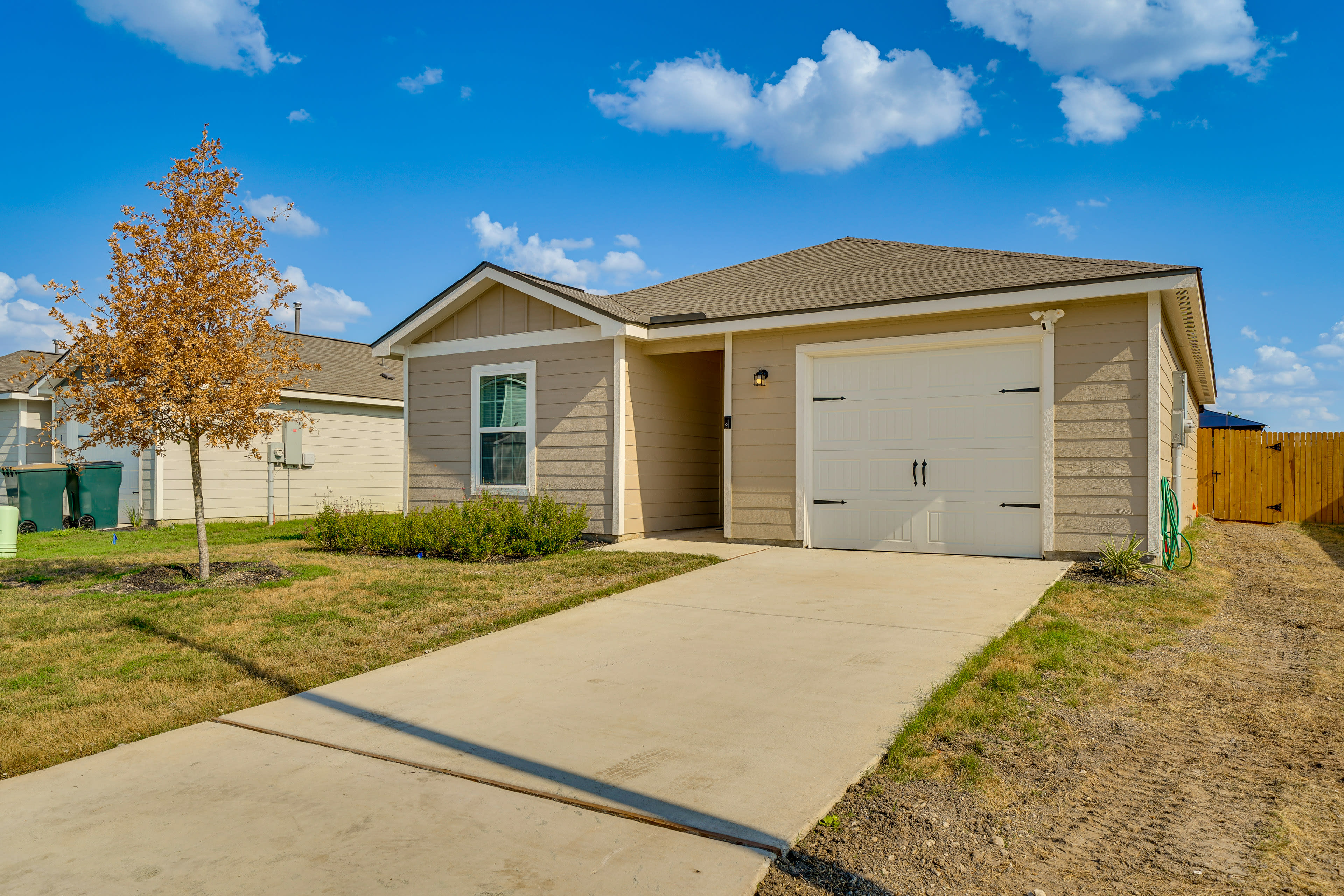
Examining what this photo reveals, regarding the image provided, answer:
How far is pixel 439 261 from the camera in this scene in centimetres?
1672

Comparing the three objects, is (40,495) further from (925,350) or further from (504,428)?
(925,350)

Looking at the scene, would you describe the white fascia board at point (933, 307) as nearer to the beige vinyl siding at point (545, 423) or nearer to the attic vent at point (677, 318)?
the attic vent at point (677, 318)

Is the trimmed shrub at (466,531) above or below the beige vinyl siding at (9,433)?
below

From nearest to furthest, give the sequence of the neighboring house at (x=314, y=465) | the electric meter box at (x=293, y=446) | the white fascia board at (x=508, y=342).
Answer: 1. the white fascia board at (x=508, y=342)
2. the neighboring house at (x=314, y=465)
3. the electric meter box at (x=293, y=446)

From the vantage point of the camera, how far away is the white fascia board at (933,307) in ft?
24.6

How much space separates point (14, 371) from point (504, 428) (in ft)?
46.1

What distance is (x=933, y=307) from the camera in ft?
27.9

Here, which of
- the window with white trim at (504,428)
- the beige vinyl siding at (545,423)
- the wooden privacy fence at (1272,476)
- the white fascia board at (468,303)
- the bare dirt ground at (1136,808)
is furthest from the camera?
the wooden privacy fence at (1272,476)

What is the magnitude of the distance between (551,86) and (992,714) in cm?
1268

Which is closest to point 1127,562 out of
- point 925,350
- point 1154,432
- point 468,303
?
point 1154,432

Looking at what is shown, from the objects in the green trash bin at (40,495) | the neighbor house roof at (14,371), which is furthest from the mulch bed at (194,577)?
the neighbor house roof at (14,371)

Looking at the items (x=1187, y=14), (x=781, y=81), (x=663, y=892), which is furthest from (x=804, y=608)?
(x=781, y=81)

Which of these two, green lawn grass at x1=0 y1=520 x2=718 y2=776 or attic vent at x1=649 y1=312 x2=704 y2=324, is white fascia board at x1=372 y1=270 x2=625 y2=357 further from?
green lawn grass at x1=0 y1=520 x2=718 y2=776

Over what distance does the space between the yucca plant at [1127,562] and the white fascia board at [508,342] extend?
614cm
